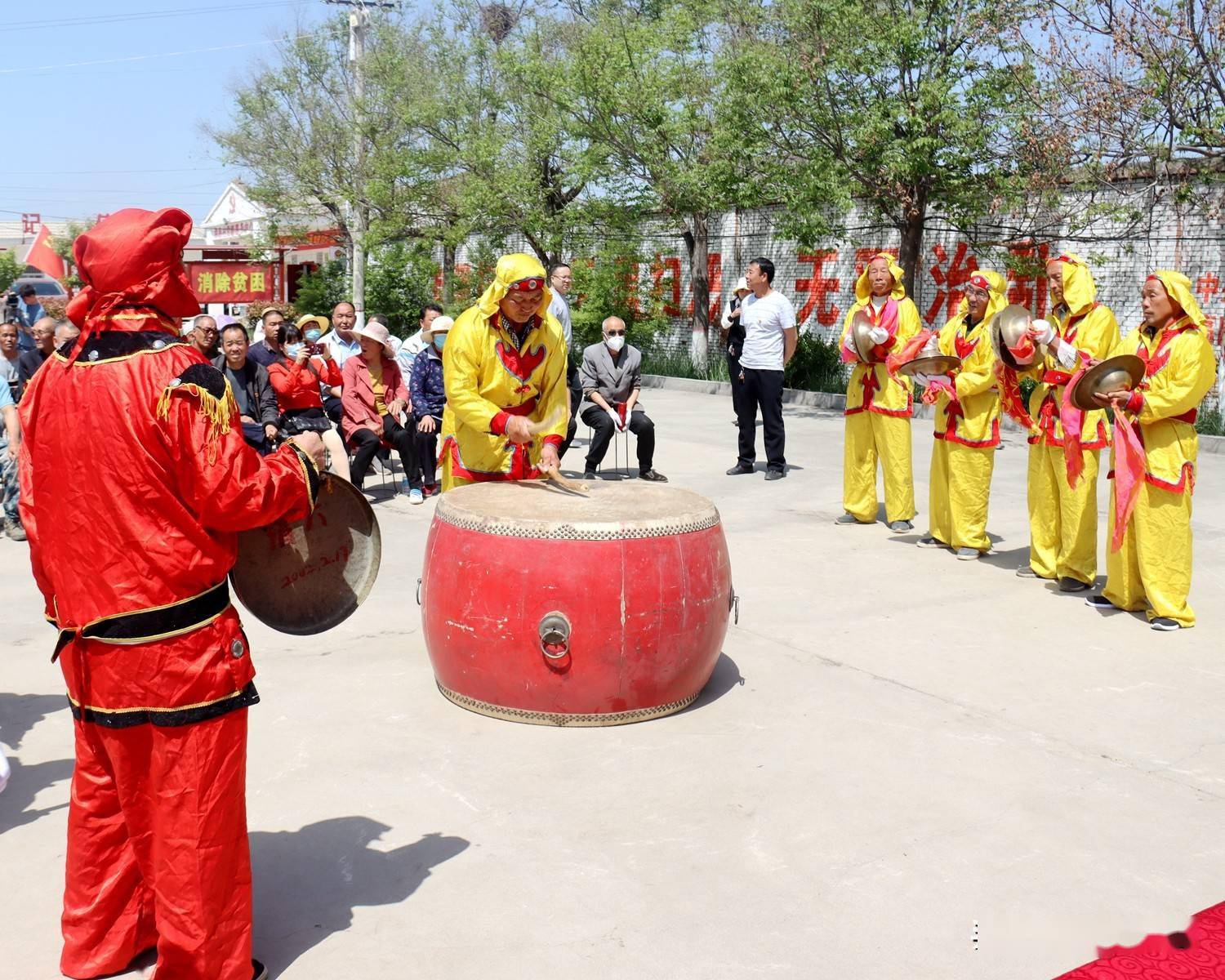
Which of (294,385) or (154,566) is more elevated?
(294,385)

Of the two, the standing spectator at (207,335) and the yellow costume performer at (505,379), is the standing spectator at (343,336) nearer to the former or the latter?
the standing spectator at (207,335)

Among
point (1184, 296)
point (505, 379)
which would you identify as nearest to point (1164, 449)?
point (1184, 296)

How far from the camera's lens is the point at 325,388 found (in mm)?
10664

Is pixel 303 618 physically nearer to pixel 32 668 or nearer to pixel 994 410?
pixel 32 668

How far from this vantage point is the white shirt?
10680mm

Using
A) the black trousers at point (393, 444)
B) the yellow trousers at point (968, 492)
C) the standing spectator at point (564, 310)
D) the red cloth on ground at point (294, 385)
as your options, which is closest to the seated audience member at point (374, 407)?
the black trousers at point (393, 444)

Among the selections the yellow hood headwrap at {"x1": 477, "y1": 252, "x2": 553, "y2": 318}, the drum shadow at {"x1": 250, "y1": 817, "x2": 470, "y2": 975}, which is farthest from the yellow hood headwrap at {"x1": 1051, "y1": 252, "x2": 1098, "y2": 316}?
the drum shadow at {"x1": 250, "y1": 817, "x2": 470, "y2": 975}

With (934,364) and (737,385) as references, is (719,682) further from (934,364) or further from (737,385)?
(737,385)

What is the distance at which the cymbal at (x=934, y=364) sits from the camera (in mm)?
7844

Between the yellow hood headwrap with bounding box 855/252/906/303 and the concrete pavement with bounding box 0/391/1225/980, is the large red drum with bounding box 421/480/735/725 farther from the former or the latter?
the yellow hood headwrap with bounding box 855/252/906/303

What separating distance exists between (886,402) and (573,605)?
450 cm

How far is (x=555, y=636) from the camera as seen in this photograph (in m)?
4.63

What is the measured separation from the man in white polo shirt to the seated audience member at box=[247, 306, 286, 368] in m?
4.01

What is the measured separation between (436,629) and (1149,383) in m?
3.80
